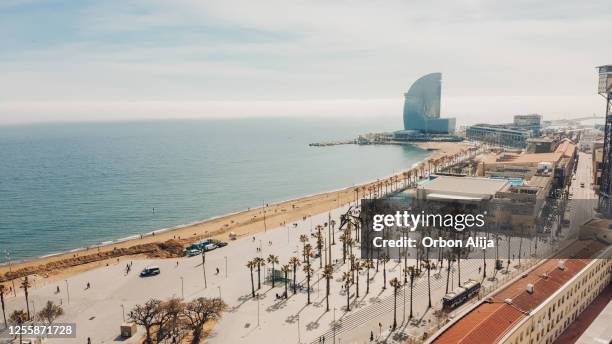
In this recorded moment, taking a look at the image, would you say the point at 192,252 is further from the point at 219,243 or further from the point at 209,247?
the point at 219,243

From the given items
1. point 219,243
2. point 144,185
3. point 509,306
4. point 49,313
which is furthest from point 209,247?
point 144,185

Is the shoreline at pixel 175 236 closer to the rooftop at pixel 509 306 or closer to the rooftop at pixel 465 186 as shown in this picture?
the rooftop at pixel 465 186

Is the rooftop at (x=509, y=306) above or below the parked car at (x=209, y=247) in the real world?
above

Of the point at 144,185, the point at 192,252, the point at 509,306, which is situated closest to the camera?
the point at 509,306

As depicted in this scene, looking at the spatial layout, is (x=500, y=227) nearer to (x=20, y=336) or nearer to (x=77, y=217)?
(x=20, y=336)

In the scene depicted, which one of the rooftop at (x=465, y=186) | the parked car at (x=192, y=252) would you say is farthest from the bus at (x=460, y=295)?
the parked car at (x=192, y=252)

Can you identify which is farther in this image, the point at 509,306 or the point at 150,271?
the point at 150,271

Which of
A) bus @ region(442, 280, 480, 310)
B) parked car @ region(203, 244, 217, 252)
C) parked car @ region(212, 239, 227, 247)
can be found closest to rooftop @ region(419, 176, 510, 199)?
bus @ region(442, 280, 480, 310)
